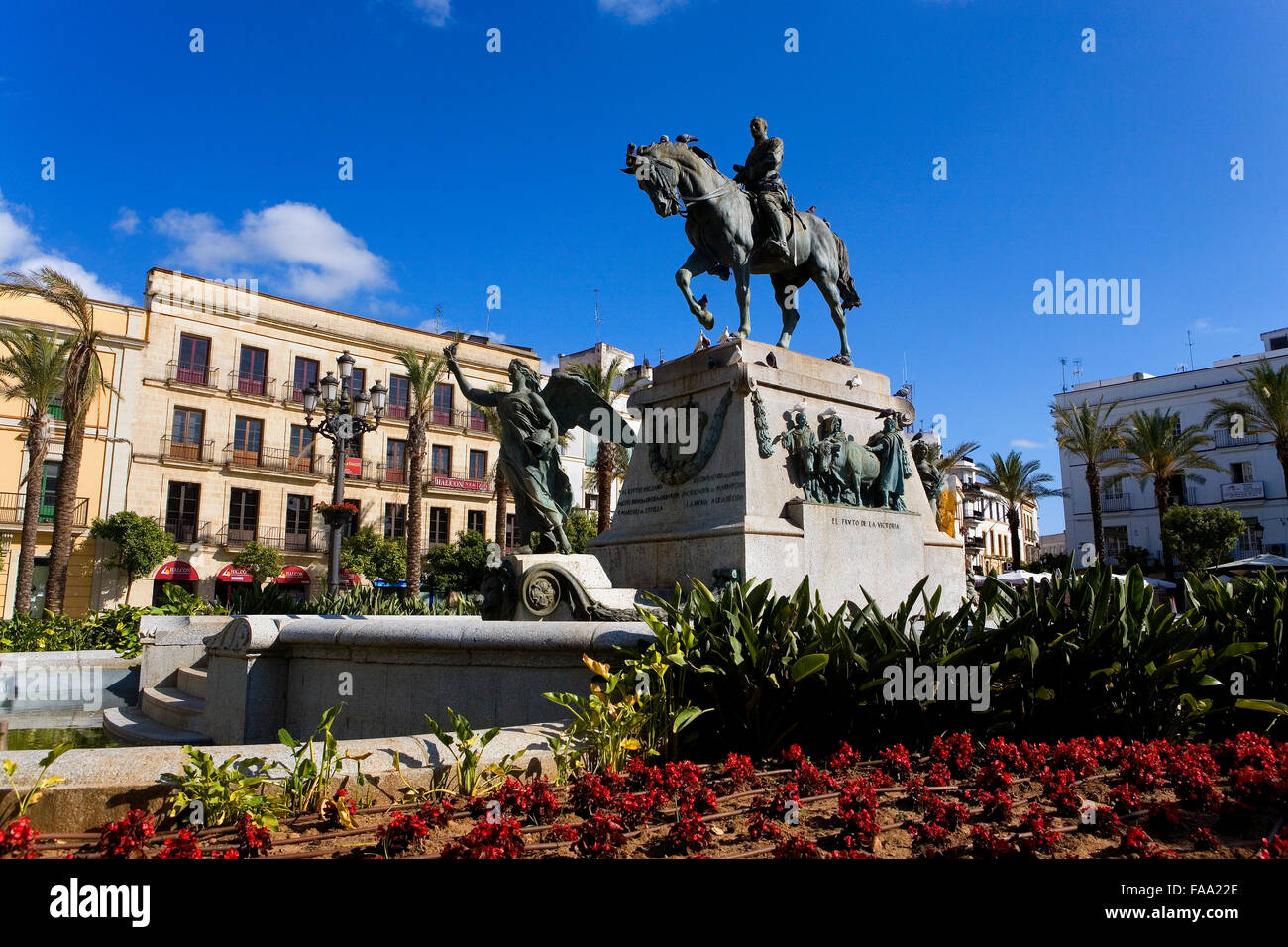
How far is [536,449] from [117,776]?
576 centimetres

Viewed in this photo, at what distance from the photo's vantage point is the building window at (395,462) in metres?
42.6

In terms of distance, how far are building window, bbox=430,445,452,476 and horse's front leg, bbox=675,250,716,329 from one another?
118 feet

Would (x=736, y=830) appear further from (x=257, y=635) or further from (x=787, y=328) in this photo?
(x=787, y=328)

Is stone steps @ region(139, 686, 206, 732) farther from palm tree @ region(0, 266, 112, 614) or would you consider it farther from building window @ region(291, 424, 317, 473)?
building window @ region(291, 424, 317, 473)

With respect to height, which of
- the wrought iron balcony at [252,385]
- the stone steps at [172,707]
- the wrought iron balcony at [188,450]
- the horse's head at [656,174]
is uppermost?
the wrought iron balcony at [252,385]

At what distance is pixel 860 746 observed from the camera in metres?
4.46

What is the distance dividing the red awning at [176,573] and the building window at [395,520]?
8.95 metres

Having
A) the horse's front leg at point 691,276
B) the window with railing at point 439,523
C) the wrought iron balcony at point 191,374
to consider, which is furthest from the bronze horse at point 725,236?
the window with railing at point 439,523

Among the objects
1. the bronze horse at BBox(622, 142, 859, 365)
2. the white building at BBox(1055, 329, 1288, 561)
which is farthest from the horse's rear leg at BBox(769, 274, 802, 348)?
the white building at BBox(1055, 329, 1288, 561)

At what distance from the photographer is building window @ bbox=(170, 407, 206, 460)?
36.5m

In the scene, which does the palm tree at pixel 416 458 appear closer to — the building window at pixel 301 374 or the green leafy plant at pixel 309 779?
the building window at pixel 301 374

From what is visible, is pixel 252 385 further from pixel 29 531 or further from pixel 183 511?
pixel 29 531

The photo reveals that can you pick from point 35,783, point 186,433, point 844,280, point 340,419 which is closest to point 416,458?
point 186,433
